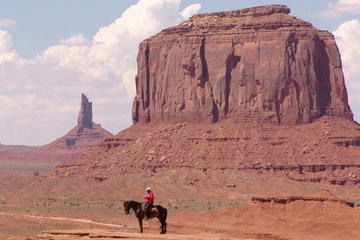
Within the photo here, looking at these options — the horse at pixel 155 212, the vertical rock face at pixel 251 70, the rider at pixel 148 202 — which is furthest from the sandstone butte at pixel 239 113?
the rider at pixel 148 202

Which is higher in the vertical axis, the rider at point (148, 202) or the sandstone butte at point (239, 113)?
the sandstone butte at point (239, 113)

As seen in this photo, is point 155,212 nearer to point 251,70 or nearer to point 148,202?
point 148,202

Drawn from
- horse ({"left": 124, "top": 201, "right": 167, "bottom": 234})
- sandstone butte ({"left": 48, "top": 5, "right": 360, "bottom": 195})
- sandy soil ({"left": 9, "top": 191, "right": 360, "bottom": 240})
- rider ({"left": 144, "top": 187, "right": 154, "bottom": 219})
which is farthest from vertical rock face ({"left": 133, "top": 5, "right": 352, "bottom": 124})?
rider ({"left": 144, "top": 187, "right": 154, "bottom": 219})

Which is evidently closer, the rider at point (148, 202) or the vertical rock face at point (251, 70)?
the rider at point (148, 202)

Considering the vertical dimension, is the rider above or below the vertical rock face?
below

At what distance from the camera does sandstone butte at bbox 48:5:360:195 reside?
13038cm

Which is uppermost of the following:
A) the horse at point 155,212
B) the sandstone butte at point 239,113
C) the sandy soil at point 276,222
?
the sandstone butte at point 239,113

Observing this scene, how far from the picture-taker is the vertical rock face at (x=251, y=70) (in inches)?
5359

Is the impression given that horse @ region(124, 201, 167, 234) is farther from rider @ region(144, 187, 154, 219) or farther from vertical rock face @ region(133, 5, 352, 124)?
vertical rock face @ region(133, 5, 352, 124)

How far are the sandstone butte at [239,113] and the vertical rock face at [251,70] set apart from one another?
12 cm

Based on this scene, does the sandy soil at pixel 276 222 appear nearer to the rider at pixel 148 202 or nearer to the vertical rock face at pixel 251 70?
the rider at pixel 148 202

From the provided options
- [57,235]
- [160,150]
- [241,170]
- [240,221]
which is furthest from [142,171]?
[57,235]

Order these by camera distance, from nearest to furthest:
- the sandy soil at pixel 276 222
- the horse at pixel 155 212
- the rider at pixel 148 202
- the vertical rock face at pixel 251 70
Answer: the rider at pixel 148 202 → the horse at pixel 155 212 → the sandy soil at pixel 276 222 → the vertical rock face at pixel 251 70

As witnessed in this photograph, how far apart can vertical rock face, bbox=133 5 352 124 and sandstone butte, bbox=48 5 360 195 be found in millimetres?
125
